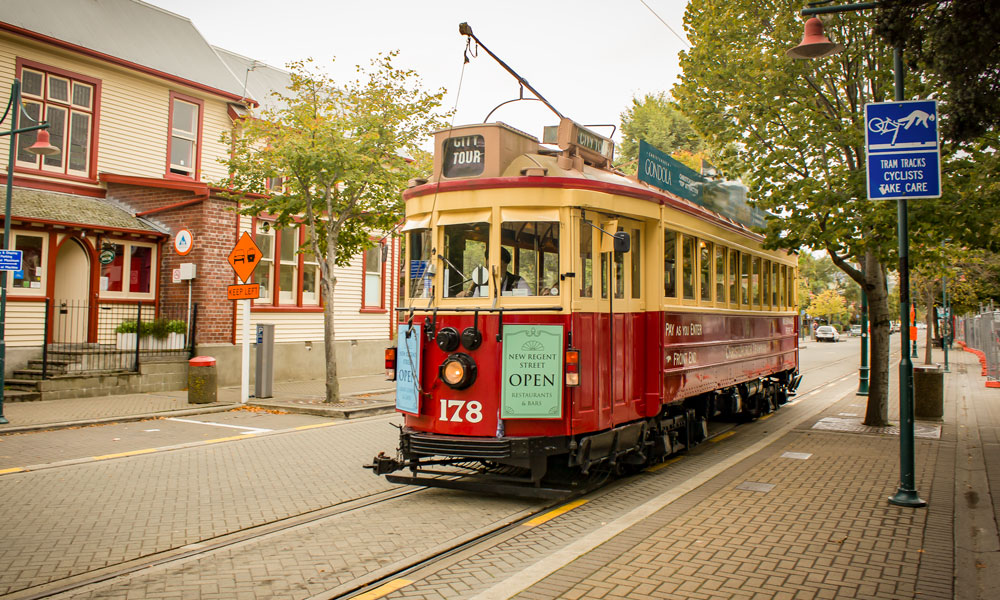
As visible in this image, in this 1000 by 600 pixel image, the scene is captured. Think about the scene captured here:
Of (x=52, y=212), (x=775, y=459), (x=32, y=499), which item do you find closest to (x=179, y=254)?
(x=52, y=212)

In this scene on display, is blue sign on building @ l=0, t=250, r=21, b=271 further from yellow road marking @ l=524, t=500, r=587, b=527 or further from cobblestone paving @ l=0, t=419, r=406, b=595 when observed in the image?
yellow road marking @ l=524, t=500, r=587, b=527

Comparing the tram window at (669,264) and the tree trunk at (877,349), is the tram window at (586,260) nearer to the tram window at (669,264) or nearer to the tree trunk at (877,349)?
the tram window at (669,264)

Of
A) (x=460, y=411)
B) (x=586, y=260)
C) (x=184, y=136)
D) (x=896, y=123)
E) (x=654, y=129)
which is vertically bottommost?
(x=460, y=411)

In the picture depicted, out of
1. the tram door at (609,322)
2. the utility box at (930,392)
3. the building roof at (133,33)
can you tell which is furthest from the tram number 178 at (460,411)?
the building roof at (133,33)

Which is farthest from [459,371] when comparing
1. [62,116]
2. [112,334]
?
[62,116]

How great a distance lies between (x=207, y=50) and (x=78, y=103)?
527 centimetres

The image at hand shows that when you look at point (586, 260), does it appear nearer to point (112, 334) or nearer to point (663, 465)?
point (663, 465)

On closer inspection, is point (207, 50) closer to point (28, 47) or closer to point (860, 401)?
point (28, 47)

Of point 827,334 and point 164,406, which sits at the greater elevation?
point 827,334

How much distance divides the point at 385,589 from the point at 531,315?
9.56 ft

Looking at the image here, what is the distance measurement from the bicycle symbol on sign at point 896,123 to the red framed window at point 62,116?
16.6m

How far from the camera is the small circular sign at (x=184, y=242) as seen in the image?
16.2 m

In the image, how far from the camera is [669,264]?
328 inches

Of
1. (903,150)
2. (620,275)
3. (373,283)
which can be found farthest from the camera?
(373,283)
